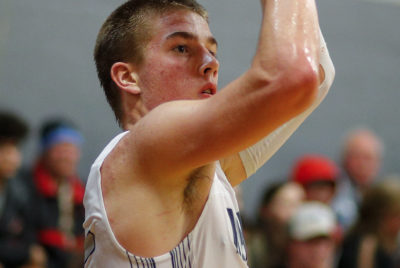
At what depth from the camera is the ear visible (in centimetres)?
215

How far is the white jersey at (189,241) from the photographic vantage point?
6.22ft

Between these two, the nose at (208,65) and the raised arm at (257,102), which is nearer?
the raised arm at (257,102)

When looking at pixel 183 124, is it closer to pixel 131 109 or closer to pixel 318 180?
pixel 131 109

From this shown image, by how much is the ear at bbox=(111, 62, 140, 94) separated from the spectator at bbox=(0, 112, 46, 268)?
2563mm

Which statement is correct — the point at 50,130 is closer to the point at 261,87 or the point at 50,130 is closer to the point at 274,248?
the point at 274,248

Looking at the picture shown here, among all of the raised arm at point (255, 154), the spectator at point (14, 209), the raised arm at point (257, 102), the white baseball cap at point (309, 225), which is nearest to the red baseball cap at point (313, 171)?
the white baseball cap at point (309, 225)

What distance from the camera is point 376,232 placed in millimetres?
5141

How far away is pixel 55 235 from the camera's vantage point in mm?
4930

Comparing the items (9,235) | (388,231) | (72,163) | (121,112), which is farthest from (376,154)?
(121,112)

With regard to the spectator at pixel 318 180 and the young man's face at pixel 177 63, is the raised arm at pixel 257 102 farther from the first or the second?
the spectator at pixel 318 180

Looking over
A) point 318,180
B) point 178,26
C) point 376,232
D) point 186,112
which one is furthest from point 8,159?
point 186,112

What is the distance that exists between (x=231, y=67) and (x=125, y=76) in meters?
4.55

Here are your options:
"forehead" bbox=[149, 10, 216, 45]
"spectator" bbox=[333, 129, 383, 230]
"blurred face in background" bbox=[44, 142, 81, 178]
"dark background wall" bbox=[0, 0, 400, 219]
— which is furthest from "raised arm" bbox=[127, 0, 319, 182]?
"spectator" bbox=[333, 129, 383, 230]

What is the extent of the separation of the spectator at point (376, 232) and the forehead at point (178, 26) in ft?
10.8
